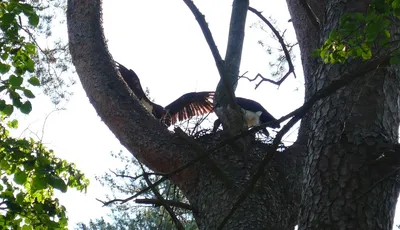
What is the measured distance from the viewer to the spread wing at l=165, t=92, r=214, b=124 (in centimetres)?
518

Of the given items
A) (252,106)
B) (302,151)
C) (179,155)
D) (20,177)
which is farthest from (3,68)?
(252,106)

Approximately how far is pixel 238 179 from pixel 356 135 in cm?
98

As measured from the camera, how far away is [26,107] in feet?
8.18

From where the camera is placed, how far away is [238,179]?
2791 mm

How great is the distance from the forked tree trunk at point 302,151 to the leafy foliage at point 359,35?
80 mm

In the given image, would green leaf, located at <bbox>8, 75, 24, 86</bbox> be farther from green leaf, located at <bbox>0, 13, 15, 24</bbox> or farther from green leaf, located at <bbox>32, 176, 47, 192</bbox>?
green leaf, located at <bbox>32, 176, 47, 192</bbox>

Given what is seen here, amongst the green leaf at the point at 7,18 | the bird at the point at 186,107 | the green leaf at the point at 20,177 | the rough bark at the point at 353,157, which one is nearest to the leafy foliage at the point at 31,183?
the green leaf at the point at 20,177

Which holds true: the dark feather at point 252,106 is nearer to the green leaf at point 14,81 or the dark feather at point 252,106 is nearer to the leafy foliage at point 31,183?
the leafy foliage at point 31,183

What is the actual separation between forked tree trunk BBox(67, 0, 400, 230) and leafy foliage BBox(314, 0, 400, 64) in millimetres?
80

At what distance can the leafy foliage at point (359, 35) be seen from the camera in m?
1.86

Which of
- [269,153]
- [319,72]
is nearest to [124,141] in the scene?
[319,72]

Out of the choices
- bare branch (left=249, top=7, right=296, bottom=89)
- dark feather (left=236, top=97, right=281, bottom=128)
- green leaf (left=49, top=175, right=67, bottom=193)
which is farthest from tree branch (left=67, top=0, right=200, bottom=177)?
dark feather (left=236, top=97, right=281, bottom=128)

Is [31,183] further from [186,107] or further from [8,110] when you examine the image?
[186,107]

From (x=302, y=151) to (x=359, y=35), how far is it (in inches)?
44.4
